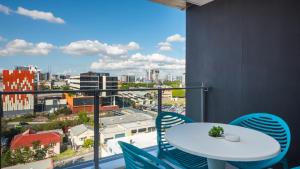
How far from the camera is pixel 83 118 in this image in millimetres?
2646

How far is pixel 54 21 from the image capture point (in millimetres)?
15219

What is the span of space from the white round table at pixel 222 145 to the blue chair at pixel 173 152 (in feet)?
0.77

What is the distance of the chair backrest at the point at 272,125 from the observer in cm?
209

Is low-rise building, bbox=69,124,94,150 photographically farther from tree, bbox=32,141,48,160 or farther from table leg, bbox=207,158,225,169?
table leg, bbox=207,158,225,169

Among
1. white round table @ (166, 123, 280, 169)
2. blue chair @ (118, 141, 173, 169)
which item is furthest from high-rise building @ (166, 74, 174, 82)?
blue chair @ (118, 141, 173, 169)

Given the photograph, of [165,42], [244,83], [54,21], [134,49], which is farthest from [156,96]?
[54,21]

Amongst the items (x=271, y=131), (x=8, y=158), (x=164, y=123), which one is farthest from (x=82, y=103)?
(x=271, y=131)

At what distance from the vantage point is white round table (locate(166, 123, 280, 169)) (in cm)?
133

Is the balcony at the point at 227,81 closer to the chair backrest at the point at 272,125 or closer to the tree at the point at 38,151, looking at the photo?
the tree at the point at 38,151

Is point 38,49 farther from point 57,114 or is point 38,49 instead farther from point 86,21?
point 57,114

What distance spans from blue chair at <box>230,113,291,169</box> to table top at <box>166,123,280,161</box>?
35 cm

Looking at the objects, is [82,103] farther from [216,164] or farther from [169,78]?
[169,78]

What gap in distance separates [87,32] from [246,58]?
15.1 m

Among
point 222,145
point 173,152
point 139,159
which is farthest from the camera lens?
point 173,152
